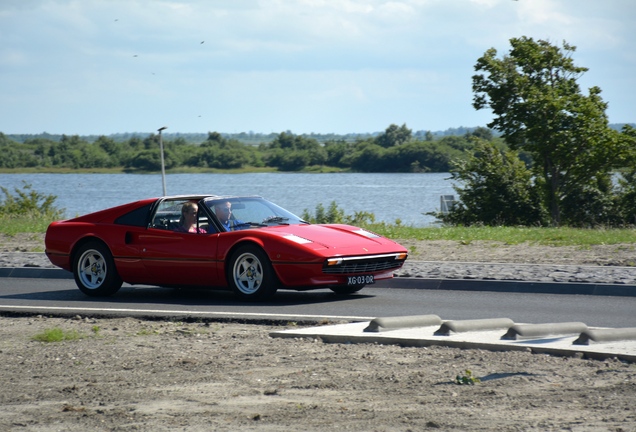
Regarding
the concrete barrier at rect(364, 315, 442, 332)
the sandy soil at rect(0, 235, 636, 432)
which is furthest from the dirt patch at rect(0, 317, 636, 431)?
the concrete barrier at rect(364, 315, 442, 332)

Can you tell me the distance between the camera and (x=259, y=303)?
12.3m

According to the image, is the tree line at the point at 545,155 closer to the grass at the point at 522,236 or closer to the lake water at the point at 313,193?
the lake water at the point at 313,193

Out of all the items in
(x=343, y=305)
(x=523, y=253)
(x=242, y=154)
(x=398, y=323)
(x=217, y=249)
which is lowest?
(x=343, y=305)

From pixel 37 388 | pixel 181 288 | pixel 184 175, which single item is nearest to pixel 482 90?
pixel 181 288

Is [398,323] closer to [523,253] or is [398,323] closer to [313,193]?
[523,253]

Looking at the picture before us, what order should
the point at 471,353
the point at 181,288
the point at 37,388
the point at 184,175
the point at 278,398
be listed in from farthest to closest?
the point at 184,175, the point at 181,288, the point at 471,353, the point at 37,388, the point at 278,398

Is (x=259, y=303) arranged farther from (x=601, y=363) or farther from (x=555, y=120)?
(x=555, y=120)

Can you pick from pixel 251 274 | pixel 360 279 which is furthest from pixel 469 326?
pixel 251 274

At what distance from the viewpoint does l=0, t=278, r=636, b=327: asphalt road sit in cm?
1095

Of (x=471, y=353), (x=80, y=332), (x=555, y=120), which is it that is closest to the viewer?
(x=471, y=353)

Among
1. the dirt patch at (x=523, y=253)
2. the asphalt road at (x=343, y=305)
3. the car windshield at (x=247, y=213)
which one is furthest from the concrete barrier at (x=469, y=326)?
the dirt patch at (x=523, y=253)

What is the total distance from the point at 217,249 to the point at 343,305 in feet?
6.00

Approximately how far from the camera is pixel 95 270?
1366cm

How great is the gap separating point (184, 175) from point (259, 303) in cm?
8547
